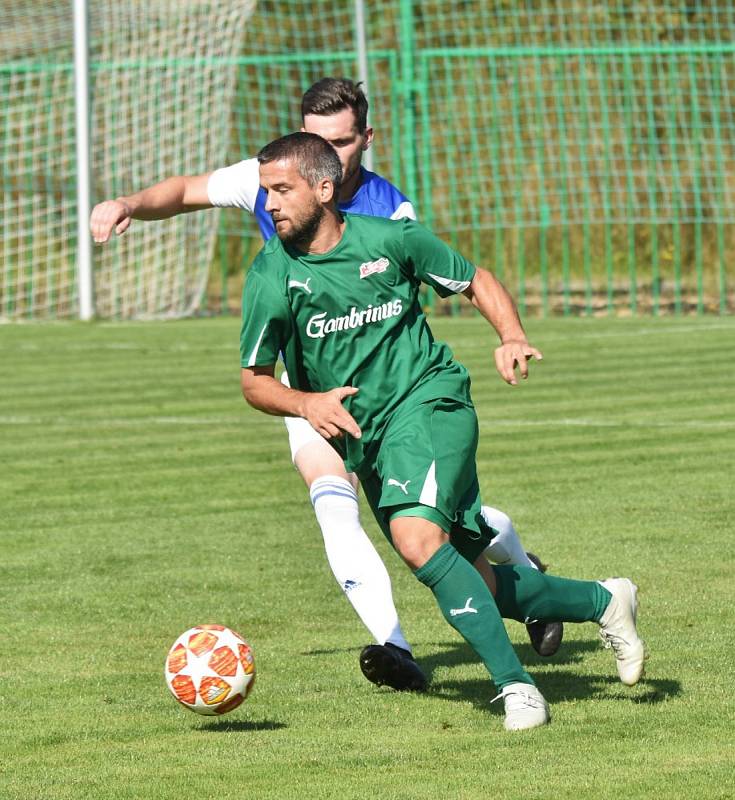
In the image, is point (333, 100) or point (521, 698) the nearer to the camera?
point (521, 698)

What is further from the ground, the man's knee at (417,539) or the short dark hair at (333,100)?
the short dark hair at (333,100)

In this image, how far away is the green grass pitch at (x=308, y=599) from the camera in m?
4.61

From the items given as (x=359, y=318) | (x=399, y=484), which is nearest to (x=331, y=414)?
(x=399, y=484)

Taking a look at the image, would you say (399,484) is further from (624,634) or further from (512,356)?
(624,634)

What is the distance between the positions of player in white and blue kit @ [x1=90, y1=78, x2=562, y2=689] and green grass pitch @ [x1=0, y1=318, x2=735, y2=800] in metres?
0.17

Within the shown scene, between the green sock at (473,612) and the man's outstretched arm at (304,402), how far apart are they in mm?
475

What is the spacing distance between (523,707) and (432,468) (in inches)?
29.8

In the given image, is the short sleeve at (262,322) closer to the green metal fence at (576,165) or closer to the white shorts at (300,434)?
the white shorts at (300,434)

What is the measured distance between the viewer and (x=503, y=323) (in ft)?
17.6

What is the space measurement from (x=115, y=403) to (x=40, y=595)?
6.22 m

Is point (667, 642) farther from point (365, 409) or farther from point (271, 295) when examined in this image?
point (271, 295)

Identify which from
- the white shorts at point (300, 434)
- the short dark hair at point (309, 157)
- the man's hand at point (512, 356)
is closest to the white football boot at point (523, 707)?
the man's hand at point (512, 356)

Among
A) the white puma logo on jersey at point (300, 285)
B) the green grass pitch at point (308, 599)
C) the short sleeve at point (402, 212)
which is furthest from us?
the short sleeve at point (402, 212)

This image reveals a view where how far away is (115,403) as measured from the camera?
527 inches
